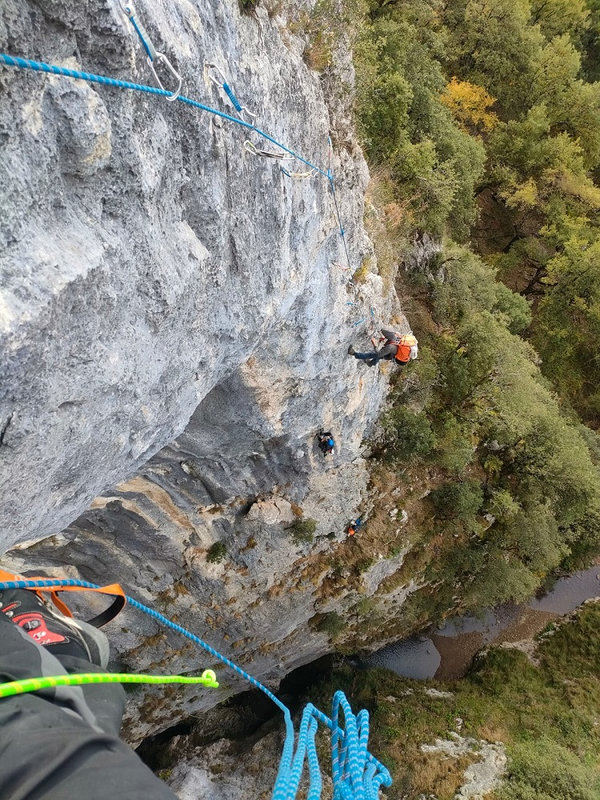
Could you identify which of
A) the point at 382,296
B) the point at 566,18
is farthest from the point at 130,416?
the point at 566,18

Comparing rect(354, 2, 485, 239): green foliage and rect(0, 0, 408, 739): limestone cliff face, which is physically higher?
rect(354, 2, 485, 239): green foliage

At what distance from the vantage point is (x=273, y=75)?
4.44 metres

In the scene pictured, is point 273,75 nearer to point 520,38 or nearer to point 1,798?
point 1,798

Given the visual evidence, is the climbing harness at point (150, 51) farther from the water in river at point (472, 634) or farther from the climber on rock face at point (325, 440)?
the water in river at point (472, 634)

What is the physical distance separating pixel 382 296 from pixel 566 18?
1878 centimetres

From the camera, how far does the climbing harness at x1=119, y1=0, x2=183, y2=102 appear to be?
2537 mm

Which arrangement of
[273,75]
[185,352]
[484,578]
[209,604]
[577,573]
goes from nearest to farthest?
[185,352], [273,75], [209,604], [484,578], [577,573]

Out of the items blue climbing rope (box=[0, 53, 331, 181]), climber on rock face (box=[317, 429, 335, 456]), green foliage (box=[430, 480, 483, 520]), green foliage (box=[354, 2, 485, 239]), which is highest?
green foliage (box=[354, 2, 485, 239])

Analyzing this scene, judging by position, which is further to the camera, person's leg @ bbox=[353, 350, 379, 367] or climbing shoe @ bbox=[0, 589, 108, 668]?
person's leg @ bbox=[353, 350, 379, 367]

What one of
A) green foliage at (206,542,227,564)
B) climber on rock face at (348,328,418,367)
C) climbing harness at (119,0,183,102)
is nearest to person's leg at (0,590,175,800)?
climbing harness at (119,0,183,102)

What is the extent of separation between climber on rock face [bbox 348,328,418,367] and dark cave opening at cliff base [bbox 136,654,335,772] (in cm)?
1119

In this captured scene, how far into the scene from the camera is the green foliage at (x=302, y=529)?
9883mm

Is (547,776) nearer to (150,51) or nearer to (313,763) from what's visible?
(313,763)

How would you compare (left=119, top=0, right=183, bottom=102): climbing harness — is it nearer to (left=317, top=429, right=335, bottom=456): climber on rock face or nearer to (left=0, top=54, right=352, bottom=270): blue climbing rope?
(left=0, top=54, right=352, bottom=270): blue climbing rope
